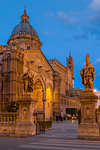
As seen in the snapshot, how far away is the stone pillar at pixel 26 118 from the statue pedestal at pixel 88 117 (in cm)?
307

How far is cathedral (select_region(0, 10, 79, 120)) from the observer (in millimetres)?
30562

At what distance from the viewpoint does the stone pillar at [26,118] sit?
43.1ft

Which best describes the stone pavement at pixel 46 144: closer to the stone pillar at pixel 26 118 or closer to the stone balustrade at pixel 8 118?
the stone pillar at pixel 26 118

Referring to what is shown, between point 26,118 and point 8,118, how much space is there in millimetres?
1346

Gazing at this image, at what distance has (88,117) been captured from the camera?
1248cm

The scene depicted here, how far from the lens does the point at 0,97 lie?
31.1 m

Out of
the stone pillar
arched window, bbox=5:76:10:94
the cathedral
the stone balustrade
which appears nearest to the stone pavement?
the stone pillar

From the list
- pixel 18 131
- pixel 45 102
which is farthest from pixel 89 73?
pixel 45 102

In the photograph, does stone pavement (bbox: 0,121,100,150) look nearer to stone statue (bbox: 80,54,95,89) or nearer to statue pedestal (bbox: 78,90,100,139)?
statue pedestal (bbox: 78,90,100,139)

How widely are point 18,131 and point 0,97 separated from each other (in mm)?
18664

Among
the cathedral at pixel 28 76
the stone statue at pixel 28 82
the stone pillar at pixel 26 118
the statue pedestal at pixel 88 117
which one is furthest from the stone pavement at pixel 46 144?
the stone statue at pixel 28 82

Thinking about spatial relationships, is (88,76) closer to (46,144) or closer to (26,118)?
(26,118)

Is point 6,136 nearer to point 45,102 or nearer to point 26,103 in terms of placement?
point 26,103

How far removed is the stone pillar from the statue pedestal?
121 inches
